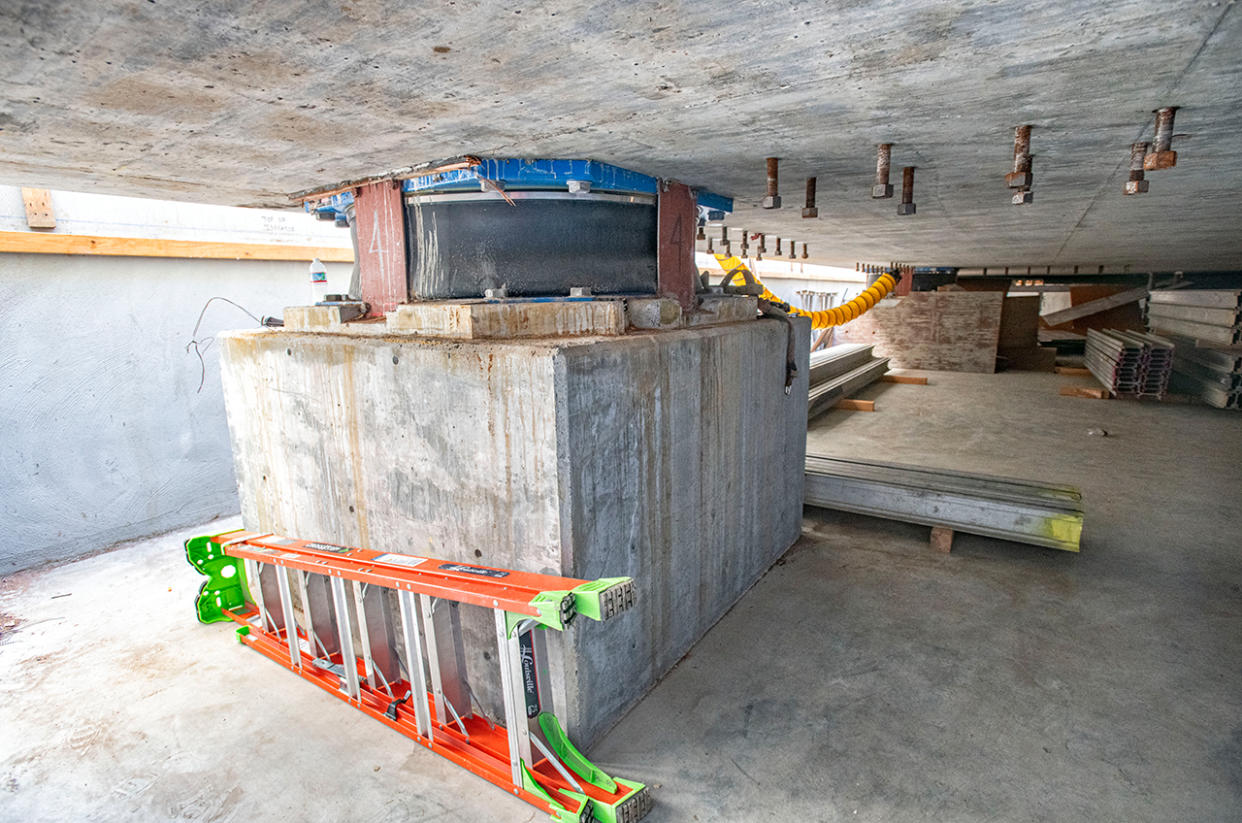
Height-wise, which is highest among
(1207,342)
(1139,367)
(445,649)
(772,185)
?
(772,185)

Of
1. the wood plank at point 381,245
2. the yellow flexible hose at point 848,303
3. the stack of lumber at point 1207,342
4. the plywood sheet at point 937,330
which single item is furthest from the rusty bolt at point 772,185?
the plywood sheet at point 937,330

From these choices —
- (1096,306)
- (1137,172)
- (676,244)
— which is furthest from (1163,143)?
(1096,306)

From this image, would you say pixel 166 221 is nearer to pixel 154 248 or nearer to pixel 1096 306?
pixel 154 248

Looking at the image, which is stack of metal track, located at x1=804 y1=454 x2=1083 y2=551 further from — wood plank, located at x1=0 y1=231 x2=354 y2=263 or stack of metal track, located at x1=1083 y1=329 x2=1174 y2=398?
stack of metal track, located at x1=1083 y1=329 x2=1174 y2=398

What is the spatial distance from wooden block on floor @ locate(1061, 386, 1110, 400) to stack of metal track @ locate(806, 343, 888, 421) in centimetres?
295

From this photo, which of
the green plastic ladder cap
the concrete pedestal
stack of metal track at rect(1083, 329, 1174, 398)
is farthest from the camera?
stack of metal track at rect(1083, 329, 1174, 398)

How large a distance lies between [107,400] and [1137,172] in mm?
7352

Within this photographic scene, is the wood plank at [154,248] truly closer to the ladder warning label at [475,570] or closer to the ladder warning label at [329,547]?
the ladder warning label at [329,547]

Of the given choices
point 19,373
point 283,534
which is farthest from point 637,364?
point 19,373

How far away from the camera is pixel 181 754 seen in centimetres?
272

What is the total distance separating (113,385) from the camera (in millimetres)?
5383

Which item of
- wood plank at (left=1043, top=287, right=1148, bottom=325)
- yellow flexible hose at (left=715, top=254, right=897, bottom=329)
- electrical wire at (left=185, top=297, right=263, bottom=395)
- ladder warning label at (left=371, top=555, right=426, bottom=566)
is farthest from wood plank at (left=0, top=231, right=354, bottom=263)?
wood plank at (left=1043, top=287, right=1148, bottom=325)

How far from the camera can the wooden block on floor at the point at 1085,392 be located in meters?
9.99

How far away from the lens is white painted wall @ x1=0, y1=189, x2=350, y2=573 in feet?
16.1
